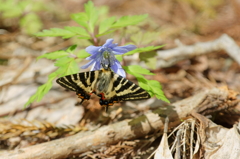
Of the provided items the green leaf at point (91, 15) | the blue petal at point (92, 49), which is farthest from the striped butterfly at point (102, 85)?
the green leaf at point (91, 15)

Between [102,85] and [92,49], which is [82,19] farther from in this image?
[102,85]

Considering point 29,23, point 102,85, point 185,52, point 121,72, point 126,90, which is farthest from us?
point 29,23

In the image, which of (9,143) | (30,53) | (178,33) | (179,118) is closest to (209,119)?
(179,118)

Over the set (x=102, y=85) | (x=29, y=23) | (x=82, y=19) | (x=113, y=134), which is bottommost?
(x=113, y=134)

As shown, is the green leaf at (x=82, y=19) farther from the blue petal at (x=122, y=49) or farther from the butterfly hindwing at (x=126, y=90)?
the butterfly hindwing at (x=126, y=90)

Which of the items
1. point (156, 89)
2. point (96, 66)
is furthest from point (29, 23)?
point (156, 89)

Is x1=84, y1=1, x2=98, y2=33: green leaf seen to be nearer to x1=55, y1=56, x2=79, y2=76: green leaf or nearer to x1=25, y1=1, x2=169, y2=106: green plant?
x1=25, y1=1, x2=169, y2=106: green plant
